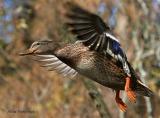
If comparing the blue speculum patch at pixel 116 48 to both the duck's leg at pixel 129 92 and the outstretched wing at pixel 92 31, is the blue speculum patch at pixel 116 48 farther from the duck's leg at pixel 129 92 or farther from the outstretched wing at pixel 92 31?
the duck's leg at pixel 129 92

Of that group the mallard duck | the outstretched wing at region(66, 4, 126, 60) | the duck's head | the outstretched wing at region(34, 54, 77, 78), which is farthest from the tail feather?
the duck's head

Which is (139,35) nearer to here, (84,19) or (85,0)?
(85,0)

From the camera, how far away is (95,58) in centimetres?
579

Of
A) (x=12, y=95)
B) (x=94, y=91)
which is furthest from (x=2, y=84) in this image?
(x=94, y=91)

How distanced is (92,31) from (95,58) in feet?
1.60

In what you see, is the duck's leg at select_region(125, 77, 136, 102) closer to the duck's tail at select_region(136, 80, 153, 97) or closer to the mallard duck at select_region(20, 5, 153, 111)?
the mallard duck at select_region(20, 5, 153, 111)

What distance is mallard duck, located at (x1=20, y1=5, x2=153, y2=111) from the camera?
5.39 metres

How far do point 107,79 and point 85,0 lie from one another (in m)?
10.0

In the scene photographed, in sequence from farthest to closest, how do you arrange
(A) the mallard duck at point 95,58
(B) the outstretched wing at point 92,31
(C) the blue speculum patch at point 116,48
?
1. (C) the blue speculum patch at point 116,48
2. (A) the mallard duck at point 95,58
3. (B) the outstretched wing at point 92,31

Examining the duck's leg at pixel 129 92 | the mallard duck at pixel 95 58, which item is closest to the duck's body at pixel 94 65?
the mallard duck at pixel 95 58

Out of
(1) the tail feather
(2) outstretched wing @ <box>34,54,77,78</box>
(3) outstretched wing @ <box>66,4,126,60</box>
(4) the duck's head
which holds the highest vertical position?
(3) outstretched wing @ <box>66,4,126,60</box>

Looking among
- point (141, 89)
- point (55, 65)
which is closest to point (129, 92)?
point (141, 89)

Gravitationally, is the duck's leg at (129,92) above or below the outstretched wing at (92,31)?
below

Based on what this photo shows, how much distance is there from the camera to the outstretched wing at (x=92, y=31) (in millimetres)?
5014
